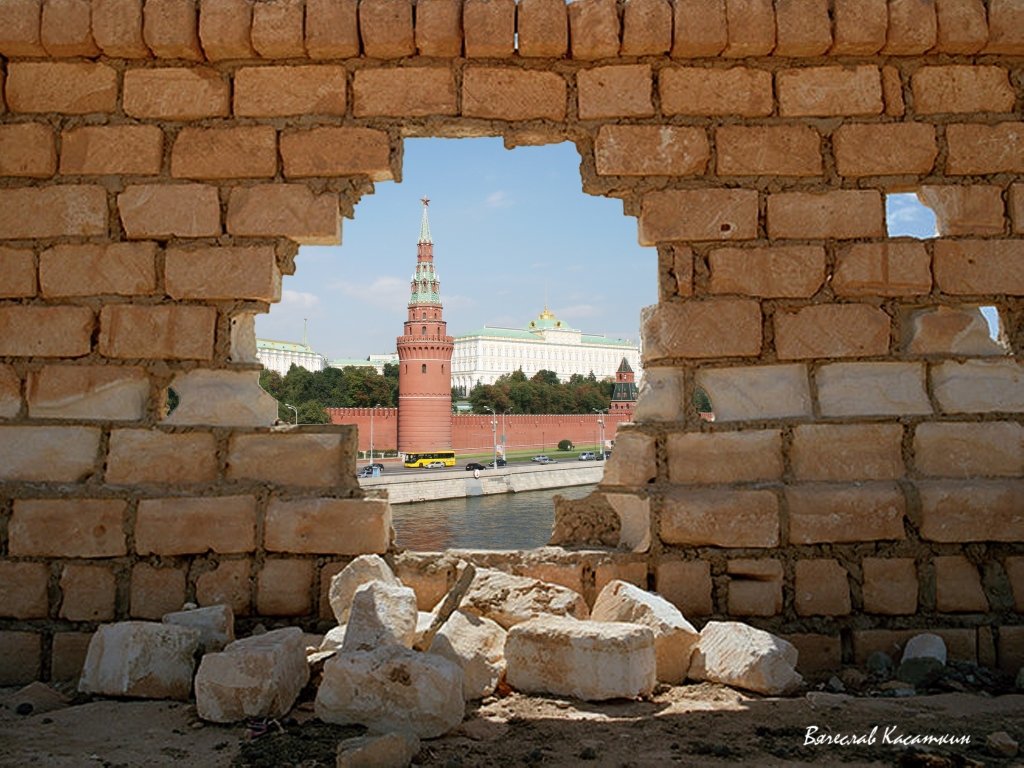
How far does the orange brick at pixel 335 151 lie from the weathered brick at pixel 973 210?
308 centimetres

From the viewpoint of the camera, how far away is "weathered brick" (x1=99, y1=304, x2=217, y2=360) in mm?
4066

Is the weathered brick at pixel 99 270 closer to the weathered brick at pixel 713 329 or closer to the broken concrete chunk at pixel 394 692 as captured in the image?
the broken concrete chunk at pixel 394 692

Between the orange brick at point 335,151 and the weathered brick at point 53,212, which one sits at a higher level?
the orange brick at point 335,151

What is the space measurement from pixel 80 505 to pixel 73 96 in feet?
7.40

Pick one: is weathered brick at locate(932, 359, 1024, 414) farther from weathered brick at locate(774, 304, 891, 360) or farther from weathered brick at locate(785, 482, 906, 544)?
weathered brick at locate(785, 482, 906, 544)

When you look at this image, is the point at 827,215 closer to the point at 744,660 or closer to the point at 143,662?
the point at 744,660

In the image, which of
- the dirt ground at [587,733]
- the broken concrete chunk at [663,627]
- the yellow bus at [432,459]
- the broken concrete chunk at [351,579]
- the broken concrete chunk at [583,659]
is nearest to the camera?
the dirt ground at [587,733]

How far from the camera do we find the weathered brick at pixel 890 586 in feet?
12.9

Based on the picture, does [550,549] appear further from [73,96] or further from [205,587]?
[73,96]

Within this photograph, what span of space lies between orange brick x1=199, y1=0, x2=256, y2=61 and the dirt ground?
334 centimetres

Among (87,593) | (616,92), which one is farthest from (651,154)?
(87,593)

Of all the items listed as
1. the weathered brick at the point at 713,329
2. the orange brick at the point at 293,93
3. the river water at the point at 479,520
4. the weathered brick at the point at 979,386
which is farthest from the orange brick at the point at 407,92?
the river water at the point at 479,520

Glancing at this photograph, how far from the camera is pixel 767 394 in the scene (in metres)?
4.09

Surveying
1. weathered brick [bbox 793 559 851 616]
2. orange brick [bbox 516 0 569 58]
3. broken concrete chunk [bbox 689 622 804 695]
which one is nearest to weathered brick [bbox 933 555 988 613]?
weathered brick [bbox 793 559 851 616]
